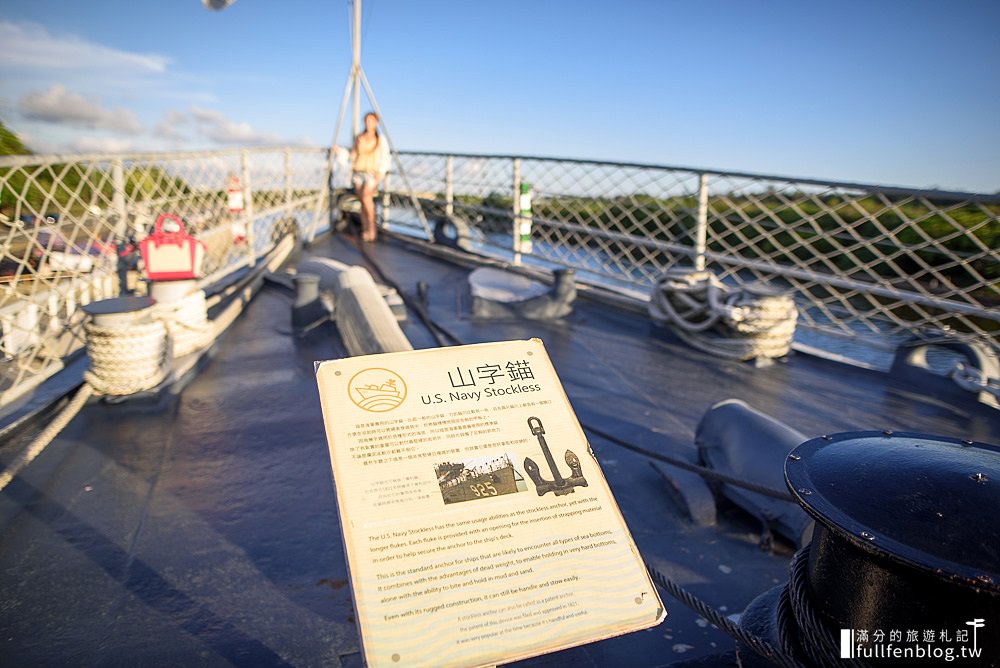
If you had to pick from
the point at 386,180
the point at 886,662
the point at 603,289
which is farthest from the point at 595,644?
the point at 386,180

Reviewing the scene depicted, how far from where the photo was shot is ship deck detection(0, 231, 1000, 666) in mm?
1821

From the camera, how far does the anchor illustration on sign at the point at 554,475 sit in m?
1.39

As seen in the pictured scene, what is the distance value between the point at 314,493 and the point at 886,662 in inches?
81.6

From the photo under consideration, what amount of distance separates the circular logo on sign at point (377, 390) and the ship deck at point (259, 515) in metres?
0.83

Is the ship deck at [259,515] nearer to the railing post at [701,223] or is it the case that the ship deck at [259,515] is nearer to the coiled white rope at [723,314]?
the coiled white rope at [723,314]

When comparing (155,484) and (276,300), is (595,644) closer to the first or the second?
(155,484)

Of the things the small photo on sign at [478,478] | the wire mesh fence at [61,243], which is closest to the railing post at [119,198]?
the wire mesh fence at [61,243]

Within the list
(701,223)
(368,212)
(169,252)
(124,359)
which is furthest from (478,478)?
(368,212)

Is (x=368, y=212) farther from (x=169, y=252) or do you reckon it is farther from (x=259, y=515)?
(x=259, y=515)

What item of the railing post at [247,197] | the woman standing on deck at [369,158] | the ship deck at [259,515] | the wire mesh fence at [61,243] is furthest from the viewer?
the woman standing on deck at [369,158]

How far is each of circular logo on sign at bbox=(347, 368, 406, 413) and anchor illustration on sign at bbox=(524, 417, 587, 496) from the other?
1.05 feet

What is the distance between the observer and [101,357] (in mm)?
3400

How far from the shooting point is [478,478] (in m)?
1.36

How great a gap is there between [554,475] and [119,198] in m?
4.26
